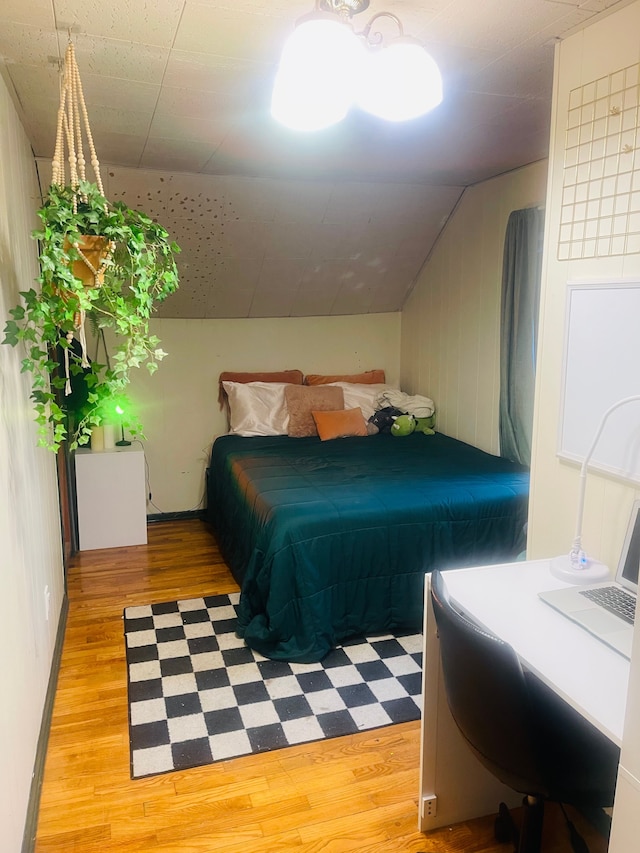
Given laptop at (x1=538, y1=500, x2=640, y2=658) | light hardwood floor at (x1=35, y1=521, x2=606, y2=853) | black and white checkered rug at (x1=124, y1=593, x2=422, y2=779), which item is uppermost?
laptop at (x1=538, y1=500, x2=640, y2=658)

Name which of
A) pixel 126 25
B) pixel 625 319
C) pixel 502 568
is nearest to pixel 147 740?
pixel 502 568

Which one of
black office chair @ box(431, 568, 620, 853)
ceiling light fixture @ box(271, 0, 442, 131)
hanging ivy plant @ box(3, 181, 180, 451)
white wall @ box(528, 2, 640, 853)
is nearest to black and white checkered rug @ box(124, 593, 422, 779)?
white wall @ box(528, 2, 640, 853)

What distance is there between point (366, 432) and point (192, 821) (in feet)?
9.26

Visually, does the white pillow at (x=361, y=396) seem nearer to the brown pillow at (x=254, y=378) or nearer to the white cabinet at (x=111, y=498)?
the brown pillow at (x=254, y=378)

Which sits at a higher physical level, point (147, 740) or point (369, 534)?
point (369, 534)

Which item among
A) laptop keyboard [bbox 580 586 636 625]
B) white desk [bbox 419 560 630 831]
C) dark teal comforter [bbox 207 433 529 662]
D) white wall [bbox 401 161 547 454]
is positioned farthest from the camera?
white wall [bbox 401 161 547 454]

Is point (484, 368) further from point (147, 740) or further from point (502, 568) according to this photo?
point (147, 740)

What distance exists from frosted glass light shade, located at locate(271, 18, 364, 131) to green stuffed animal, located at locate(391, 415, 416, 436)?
2814 millimetres

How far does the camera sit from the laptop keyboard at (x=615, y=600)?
1575 mm

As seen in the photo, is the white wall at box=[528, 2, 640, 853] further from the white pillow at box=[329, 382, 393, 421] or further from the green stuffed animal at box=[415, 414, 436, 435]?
the white pillow at box=[329, 382, 393, 421]

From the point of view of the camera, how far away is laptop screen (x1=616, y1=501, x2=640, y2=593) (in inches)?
64.6

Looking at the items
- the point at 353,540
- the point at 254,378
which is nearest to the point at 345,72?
the point at 353,540

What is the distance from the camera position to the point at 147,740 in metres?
2.27

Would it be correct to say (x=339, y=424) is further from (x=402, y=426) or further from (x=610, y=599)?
(x=610, y=599)
